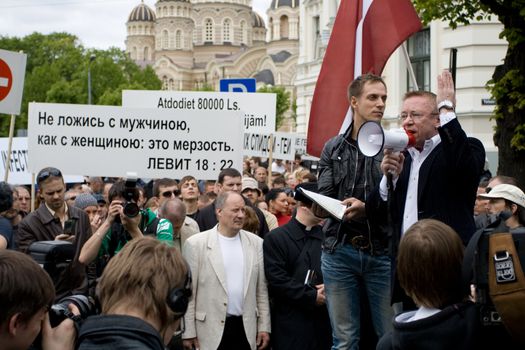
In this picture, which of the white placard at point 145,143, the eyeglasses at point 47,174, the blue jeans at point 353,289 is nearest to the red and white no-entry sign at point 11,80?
the white placard at point 145,143

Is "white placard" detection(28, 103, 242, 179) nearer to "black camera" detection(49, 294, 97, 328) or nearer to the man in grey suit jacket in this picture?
the man in grey suit jacket

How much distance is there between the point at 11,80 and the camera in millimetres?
11242

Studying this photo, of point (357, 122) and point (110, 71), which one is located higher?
point (110, 71)

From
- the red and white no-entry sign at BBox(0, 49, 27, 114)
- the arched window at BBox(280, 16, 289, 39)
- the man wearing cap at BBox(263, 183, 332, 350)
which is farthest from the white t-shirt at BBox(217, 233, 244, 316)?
the arched window at BBox(280, 16, 289, 39)

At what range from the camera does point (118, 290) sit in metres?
3.51

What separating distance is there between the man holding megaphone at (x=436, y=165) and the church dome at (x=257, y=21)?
184 m

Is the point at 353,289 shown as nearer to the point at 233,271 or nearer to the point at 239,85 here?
the point at 233,271

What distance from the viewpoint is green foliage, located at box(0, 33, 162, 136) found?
273 feet

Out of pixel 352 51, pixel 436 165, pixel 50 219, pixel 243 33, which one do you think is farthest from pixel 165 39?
pixel 436 165

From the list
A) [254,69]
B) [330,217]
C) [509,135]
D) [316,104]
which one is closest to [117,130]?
[316,104]

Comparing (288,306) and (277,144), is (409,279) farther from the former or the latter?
(277,144)

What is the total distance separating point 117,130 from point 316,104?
3.15 meters

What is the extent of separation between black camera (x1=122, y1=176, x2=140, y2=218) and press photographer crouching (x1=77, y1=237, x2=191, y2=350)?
3.50 metres

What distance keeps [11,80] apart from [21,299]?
8.23 meters
